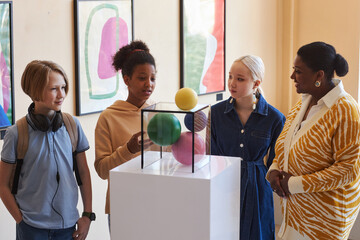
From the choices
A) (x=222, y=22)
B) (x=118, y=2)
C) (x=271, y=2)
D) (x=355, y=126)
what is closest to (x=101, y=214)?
(x=118, y=2)

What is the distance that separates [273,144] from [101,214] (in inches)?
57.1

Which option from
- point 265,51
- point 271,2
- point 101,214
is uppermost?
point 271,2

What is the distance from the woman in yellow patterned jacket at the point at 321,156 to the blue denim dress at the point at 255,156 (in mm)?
279

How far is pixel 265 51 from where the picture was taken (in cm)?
591

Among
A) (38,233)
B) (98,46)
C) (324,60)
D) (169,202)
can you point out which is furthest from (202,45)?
(169,202)

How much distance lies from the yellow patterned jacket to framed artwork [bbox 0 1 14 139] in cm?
149

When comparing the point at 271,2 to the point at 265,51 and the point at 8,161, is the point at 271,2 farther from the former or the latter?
the point at 8,161

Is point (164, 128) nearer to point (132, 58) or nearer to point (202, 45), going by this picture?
point (132, 58)

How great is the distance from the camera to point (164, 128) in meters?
1.70

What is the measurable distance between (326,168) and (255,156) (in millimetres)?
550

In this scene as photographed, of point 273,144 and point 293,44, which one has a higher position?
point 293,44

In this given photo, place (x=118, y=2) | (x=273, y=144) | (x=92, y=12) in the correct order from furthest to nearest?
(x=118, y=2)
(x=92, y=12)
(x=273, y=144)

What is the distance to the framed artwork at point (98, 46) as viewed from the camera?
3.20 meters

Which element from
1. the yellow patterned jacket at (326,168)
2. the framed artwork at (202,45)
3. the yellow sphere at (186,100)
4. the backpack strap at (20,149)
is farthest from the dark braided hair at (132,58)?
the framed artwork at (202,45)
